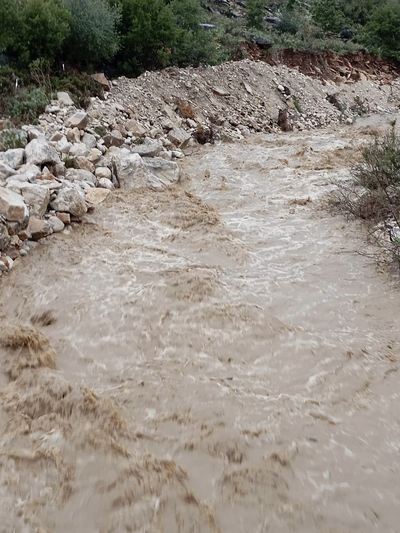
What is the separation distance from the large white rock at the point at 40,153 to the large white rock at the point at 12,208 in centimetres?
145

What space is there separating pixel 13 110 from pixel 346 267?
742 centimetres

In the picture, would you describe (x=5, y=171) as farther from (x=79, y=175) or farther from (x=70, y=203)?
(x=79, y=175)

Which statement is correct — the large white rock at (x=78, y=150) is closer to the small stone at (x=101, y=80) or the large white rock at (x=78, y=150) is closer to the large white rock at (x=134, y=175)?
the large white rock at (x=134, y=175)

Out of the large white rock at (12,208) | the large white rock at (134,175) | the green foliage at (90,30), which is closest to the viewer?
the large white rock at (12,208)

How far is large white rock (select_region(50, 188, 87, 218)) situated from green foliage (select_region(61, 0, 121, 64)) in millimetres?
6828

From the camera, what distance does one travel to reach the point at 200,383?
9.75 ft

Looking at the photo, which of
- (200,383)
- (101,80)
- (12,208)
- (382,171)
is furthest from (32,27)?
(200,383)

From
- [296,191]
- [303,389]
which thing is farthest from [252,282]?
[296,191]

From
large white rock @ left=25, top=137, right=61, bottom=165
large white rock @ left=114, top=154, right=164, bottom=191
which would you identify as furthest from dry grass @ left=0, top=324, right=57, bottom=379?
large white rock @ left=114, top=154, right=164, bottom=191

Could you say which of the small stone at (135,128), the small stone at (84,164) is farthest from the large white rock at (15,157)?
the small stone at (135,128)

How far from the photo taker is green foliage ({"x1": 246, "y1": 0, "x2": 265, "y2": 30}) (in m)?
19.1

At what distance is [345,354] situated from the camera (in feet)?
10.5

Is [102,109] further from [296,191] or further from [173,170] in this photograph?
[296,191]

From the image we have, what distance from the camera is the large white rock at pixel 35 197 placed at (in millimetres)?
5027
